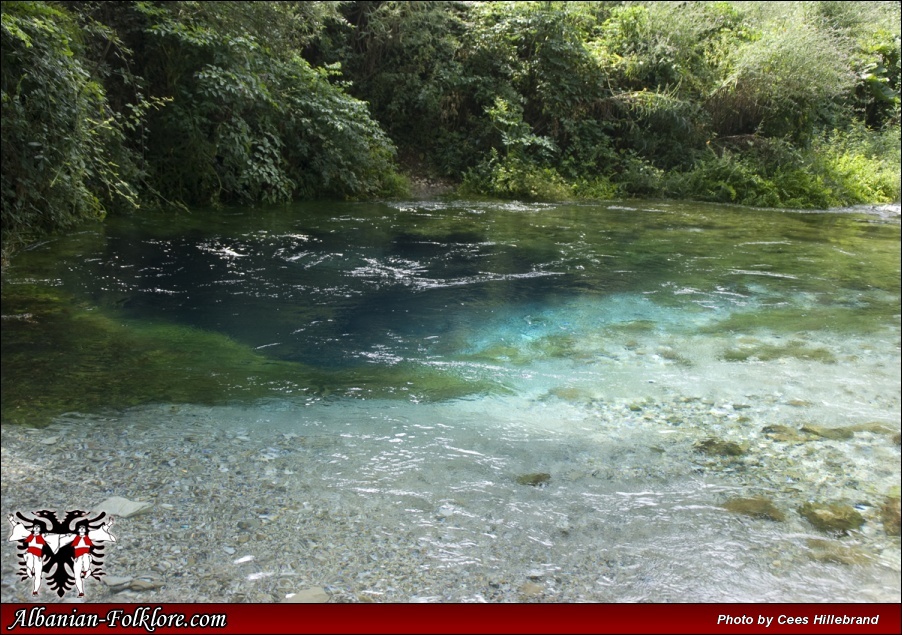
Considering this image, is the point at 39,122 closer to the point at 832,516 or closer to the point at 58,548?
the point at 58,548

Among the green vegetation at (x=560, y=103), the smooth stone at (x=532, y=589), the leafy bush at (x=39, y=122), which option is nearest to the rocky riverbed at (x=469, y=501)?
the smooth stone at (x=532, y=589)

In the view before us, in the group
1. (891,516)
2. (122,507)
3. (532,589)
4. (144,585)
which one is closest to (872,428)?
(891,516)

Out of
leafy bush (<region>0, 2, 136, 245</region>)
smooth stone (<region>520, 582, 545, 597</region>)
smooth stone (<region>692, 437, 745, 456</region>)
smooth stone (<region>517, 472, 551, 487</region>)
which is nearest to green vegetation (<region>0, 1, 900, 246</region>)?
leafy bush (<region>0, 2, 136, 245</region>)

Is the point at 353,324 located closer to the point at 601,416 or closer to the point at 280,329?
the point at 280,329

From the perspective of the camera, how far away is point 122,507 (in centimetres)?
269

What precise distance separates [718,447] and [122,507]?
283 cm

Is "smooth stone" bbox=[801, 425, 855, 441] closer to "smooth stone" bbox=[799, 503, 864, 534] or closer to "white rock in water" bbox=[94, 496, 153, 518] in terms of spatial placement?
"smooth stone" bbox=[799, 503, 864, 534]

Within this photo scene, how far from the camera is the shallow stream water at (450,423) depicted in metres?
2.52

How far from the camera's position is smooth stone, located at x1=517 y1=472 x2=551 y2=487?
312 cm

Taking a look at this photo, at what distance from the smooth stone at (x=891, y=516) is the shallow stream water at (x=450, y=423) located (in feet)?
0.09

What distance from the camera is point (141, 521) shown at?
2613 mm

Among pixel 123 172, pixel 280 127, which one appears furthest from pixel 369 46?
pixel 123 172

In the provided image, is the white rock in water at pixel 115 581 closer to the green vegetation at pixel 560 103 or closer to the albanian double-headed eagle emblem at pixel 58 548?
the albanian double-headed eagle emblem at pixel 58 548

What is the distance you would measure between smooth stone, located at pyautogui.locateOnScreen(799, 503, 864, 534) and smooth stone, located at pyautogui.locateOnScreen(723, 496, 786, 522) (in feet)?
0.39
